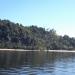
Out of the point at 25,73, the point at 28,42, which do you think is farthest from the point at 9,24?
the point at 25,73

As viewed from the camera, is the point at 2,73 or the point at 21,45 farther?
the point at 21,45

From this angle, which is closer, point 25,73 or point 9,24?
point 25,73

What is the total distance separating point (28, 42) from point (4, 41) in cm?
1802

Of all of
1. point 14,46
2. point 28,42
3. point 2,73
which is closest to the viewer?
point 2,73

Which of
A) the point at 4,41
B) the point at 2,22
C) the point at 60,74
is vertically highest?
the point at 2,22

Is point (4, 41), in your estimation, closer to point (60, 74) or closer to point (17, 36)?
point (17, 36)

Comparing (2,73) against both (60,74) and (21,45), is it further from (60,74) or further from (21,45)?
(21,45)

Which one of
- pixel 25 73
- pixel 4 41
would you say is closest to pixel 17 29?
pixel 4 41

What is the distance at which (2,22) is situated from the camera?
641 feet

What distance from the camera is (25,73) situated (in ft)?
145

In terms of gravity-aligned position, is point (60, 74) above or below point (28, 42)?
below

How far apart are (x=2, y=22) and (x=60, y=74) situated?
503 ft

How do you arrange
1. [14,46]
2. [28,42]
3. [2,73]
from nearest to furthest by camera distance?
[2,73] → [14,46] → [28,42]

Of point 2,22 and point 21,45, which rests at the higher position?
point 2,22
